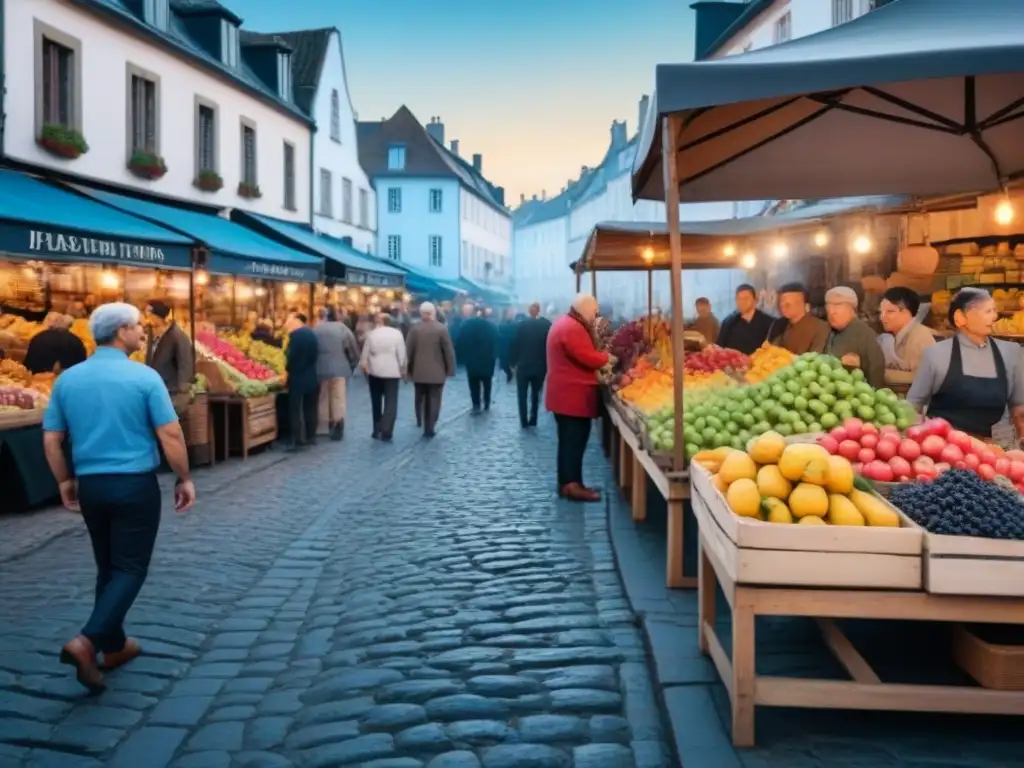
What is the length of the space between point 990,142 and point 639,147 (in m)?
3.44

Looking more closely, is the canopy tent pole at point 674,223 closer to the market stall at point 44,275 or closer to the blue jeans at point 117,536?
the blue jeans at point 117,536

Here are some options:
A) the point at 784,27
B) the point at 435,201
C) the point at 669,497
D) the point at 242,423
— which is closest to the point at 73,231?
the point at 242,423

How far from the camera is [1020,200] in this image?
12016 millimetres

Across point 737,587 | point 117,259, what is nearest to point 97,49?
point 117,259

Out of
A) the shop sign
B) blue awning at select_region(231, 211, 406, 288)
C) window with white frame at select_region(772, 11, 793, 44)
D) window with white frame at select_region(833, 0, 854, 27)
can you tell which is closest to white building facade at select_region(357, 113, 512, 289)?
blue awning at select_region(231, 211, 406, 288)

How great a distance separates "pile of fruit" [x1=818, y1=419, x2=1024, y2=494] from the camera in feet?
17.1

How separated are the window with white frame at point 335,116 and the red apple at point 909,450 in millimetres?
30137

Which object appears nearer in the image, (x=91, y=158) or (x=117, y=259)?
(x=117, y=259)

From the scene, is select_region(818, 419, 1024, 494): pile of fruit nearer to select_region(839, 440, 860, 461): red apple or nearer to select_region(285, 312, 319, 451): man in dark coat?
select_region(839, 440, 860, 461): red apple

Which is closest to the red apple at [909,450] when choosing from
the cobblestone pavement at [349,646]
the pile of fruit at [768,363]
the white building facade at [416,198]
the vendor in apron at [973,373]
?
the vendor in apron at [973,373]

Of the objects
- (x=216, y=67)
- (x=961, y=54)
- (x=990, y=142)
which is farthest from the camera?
(x=216, y=67)

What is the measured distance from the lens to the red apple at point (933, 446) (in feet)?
17.5

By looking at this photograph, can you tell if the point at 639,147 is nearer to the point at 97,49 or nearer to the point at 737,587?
the point at 737,587

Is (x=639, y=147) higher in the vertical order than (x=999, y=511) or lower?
higher
